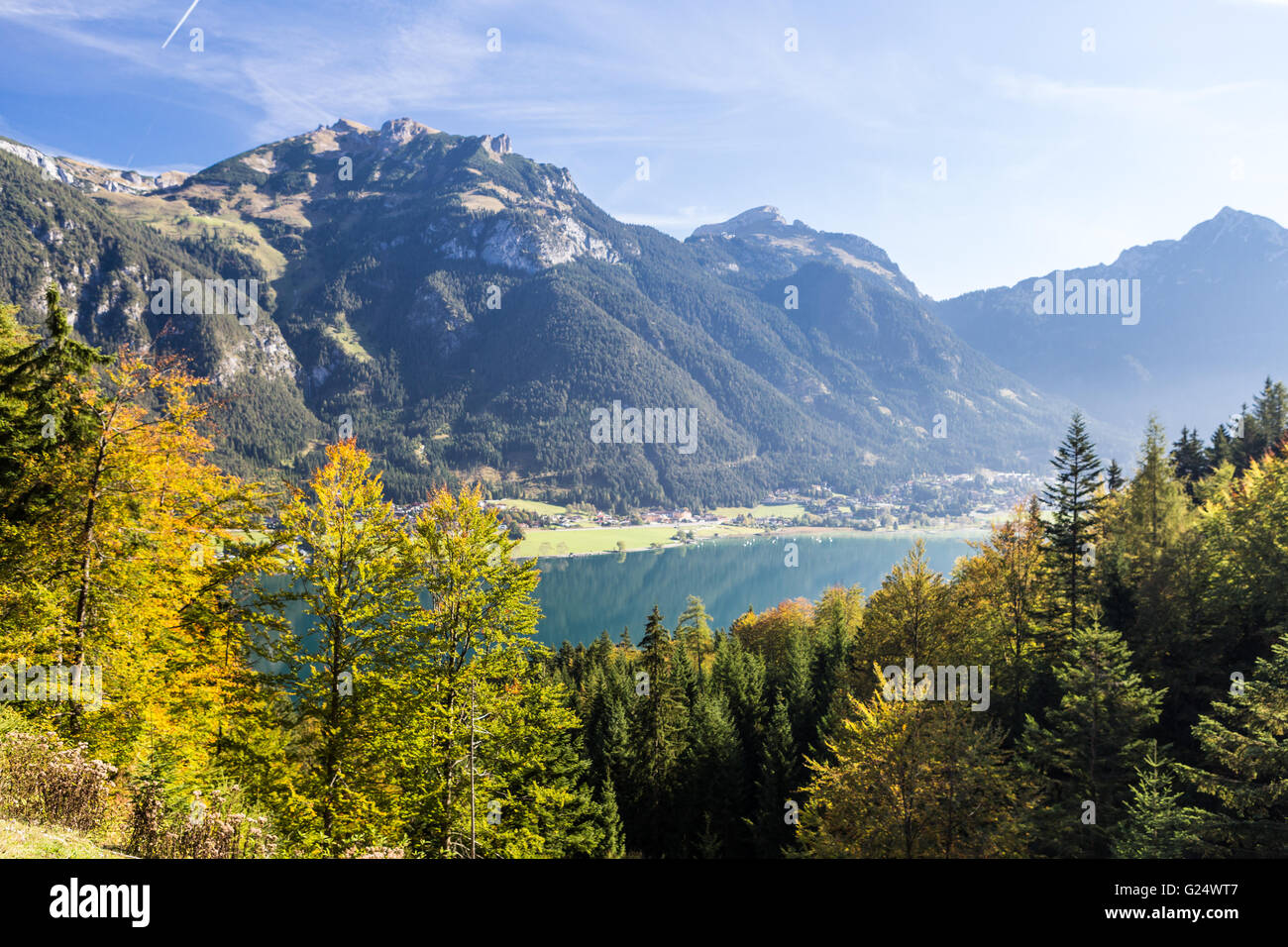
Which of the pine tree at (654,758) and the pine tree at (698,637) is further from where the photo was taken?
the pine tree at (698,637)

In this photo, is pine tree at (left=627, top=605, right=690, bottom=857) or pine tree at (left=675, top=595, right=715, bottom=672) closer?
pine tree at (left=627, top=605, right=690, bottom=857)

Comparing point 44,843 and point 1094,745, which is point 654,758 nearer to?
point 1094,745

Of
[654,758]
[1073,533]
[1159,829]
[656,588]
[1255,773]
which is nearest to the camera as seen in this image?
[1255,773]

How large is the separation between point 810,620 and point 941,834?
49710mm

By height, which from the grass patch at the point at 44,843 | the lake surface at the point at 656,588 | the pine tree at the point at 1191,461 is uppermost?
the pine tree at the point at 1191,461

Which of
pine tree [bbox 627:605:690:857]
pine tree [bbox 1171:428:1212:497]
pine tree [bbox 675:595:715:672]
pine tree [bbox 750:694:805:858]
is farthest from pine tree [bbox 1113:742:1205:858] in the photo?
pine tree [bbox 1171:428:1212:497]

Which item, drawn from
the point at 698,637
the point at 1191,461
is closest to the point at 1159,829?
A: the point at 698,637

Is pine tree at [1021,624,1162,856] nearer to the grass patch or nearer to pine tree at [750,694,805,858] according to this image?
pine tree at [750,694,805,858]

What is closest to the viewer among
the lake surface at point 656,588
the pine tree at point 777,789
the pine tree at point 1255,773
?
the pine tree at point 1255,773

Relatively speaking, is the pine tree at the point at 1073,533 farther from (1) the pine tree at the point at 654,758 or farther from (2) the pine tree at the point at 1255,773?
(1) the pine tree at the point at 654,758

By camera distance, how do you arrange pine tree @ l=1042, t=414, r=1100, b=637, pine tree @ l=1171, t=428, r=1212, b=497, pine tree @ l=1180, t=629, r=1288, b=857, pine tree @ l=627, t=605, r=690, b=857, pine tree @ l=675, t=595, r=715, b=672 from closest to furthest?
pine tree @ l=1180, t=629, r=1288, b=857 → pine tree @ l=1042, t=414, r=1100, b=637 → pine tree @ l=627, t=605, r=690, b=857 → pine tree @ l=1171, t=428, r=1212, b=497 → pine tree @ l=675, t=595, r=715, b=672

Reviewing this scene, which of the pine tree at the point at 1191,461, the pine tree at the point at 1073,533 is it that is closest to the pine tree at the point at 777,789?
the pine tree at the point at 1073,533

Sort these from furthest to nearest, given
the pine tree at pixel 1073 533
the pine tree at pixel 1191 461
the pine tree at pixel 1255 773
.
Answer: the pine tree at pixel 1191 461
the pine tree at pixel 1073 533
the pine tree at pixel 1255 773
